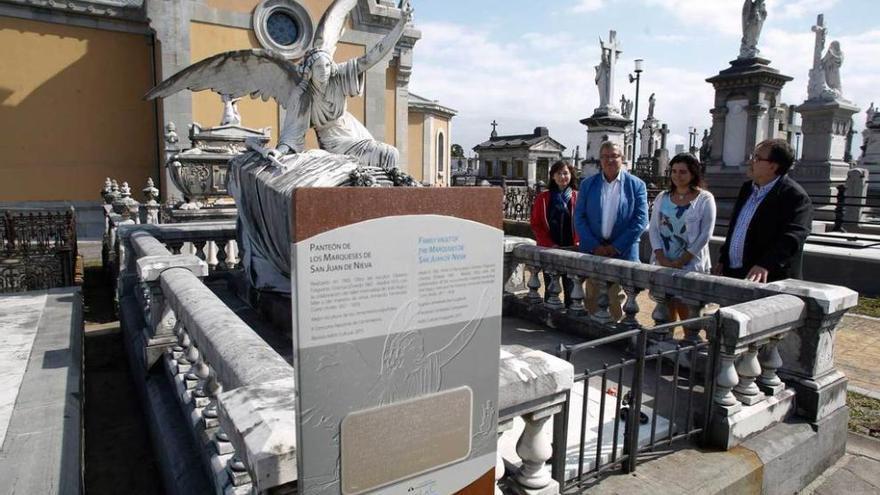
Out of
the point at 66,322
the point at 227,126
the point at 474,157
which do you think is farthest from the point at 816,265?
the point at 474,157

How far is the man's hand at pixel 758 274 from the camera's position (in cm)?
390

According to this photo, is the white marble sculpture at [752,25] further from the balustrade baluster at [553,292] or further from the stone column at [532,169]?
the stone column at [532,169]

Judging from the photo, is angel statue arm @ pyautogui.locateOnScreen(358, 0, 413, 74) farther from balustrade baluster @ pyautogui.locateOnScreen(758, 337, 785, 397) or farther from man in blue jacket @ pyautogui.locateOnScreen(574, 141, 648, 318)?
balustrade baluster @ pyautogui.locateOnScreen(758, 337, 785, 397)

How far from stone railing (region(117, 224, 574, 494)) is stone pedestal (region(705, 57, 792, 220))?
13.0 m

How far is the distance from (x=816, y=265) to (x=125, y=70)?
18.7 meters

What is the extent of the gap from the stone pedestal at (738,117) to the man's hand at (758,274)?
1050 cm

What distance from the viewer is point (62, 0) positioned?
1574cm

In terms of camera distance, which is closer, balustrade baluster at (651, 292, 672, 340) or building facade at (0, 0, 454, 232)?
balustrade baluster at (651, 292, 672, 340)

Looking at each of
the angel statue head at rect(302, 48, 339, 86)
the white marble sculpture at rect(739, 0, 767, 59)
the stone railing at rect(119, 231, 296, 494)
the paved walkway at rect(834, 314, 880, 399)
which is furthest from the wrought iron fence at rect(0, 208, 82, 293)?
the white marble sculpture at rect(739, 0, 767, 59)

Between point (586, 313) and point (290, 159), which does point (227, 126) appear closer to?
point (290, 159)

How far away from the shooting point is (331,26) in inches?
201

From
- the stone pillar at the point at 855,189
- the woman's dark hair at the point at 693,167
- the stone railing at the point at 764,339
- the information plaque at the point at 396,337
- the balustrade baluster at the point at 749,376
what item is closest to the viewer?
the information plaque at the point at 396,337

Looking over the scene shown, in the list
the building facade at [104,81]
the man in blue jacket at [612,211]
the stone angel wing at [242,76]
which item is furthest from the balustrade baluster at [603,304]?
the building facade at [104,81]

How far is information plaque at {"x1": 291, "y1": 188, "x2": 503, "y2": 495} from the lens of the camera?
1.43 metres
